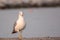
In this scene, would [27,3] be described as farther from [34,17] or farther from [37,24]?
[37,24]

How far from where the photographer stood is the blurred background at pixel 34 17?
252 centimetres

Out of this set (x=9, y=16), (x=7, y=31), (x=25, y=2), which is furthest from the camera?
(x=25, y=2)

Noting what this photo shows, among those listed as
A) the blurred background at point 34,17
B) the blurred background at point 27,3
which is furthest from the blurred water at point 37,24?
the blurred background at point 27,3

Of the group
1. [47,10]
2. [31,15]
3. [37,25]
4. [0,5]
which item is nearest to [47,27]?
[37,25]

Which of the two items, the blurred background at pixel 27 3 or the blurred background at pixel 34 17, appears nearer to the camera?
the blurred background at pixel 34 17

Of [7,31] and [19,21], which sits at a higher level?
[19,21]

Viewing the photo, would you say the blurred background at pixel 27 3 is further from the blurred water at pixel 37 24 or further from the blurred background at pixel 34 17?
the blurred water at pixel 37 24

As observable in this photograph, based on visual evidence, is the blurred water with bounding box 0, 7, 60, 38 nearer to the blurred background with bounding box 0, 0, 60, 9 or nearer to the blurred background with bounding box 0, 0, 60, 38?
the blurred background with bounding box 0, 0, 60, 38

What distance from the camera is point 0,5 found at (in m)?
3.78

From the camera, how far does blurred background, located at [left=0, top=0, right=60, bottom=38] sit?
2.52 m

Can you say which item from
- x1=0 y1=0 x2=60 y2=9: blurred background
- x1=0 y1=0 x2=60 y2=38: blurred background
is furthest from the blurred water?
x1=0 y1=0 x2=60 y2=9: blurred background

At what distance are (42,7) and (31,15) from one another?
1.81 ft

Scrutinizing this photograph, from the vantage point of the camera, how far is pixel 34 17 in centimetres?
326

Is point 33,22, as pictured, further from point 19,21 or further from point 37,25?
point 19,21
